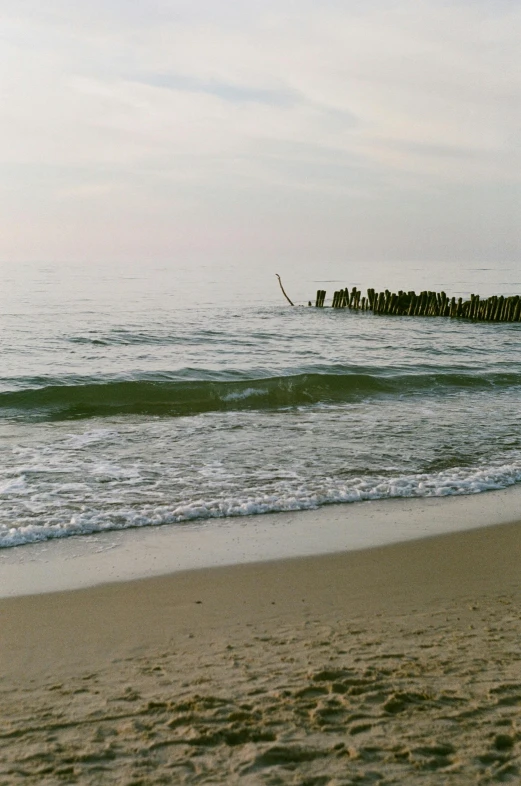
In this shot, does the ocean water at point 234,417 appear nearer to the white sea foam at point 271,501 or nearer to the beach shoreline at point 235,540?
the white sea foam at point 271,501

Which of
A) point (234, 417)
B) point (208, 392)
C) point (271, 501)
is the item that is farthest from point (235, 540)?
point (208, 392)

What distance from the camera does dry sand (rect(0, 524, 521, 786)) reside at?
9.26 ft

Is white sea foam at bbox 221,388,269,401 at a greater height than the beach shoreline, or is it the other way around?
white sea foam at bbox 221,388,269,401

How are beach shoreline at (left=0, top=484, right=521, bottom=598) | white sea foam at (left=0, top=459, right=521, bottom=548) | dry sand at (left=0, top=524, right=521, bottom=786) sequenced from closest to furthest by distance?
dry sand at (left=0, top=524, right=521, bottom=786) < beach shoreline at (left=0, top=484, right=521, bottom=598) < white sea foam at (left=0, top=459, right=521, bottom=548)

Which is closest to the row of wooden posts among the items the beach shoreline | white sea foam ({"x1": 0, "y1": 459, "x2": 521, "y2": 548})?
white sea foam ({"x1": 0, "y1": 459, "x2": 521, "y2": 548})

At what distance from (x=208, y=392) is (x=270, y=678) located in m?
11.4

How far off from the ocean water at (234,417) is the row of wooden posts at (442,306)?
6.49ft

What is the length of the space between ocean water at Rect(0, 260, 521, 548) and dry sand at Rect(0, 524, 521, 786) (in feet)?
5.91

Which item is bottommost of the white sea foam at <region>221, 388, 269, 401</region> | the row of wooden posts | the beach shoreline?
the beach shoreline

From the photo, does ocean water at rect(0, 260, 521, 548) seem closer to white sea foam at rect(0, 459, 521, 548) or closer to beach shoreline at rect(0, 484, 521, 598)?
white sea foam at rect(0, 459, 521, 548)

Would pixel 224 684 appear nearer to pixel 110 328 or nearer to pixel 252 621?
pixel 252 621

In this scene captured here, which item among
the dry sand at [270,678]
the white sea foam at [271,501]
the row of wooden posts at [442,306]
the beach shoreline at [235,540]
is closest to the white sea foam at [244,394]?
the white sea foam at [271,501]

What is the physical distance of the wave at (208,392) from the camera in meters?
12.9

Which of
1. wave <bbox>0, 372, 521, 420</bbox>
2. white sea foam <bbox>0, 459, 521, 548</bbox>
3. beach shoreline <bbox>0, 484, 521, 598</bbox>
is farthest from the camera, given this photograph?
wave <bbox>0, 372, 521, 420</bbox>
